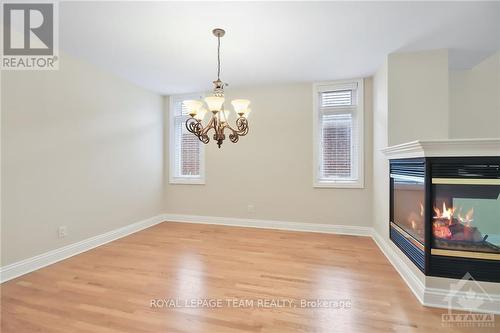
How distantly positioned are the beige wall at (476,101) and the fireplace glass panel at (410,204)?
1.35 meters

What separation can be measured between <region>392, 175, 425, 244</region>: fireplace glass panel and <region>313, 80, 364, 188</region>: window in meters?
1.12

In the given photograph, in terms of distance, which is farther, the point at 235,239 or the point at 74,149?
the point at 235,239

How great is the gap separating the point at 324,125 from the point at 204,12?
2.66m

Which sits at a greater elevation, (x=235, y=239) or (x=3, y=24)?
(x=3, y=24)

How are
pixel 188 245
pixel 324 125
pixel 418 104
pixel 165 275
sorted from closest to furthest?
pixel 165 275
pixel 418 104
pixel 188 245
pixel 324 125

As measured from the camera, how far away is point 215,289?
2238mm

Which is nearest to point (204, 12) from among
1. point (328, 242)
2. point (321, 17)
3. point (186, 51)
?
point (186, 51)

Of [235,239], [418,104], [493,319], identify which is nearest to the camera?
A: [493,319]

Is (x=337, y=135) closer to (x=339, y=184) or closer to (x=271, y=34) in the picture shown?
(x=339, y=184)

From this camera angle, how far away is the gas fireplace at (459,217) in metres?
1.91

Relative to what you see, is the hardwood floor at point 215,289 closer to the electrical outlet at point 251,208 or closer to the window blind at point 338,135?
the electrical outlet at point 251,208

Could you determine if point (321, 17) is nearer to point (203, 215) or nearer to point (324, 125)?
point (324, 125)

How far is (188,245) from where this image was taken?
11.3 feet

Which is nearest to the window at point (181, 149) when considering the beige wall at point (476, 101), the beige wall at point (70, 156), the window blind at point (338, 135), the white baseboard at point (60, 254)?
the beige wall at point (70, 156)
